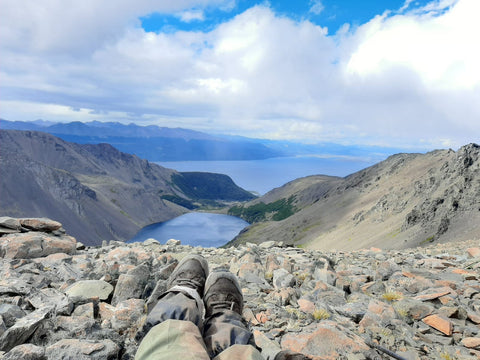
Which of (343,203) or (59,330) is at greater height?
(59,330)

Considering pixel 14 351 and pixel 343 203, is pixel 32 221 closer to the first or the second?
pixel 14 351

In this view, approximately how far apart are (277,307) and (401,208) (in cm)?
8317

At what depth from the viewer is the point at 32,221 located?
13.7 metres

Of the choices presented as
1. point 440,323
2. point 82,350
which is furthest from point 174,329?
point 440,323

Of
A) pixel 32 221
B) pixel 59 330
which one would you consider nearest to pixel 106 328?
pixel 59 330

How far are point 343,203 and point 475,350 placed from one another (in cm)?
12451

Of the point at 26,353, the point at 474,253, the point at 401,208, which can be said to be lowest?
the point at 401,208

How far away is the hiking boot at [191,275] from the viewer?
680cm

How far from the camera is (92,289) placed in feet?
24.7

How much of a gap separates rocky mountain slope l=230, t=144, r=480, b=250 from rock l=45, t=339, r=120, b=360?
4684 centimetres

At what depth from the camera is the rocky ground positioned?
515 centimetres

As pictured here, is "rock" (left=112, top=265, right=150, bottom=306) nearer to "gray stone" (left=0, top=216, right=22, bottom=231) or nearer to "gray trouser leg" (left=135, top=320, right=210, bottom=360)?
"gray trouser leg" (left=135, top=320, right=210, bottom=360)

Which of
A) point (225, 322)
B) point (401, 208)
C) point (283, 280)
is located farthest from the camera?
point (401, 208)

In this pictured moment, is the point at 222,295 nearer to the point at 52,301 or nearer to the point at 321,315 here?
the point at 321,315
